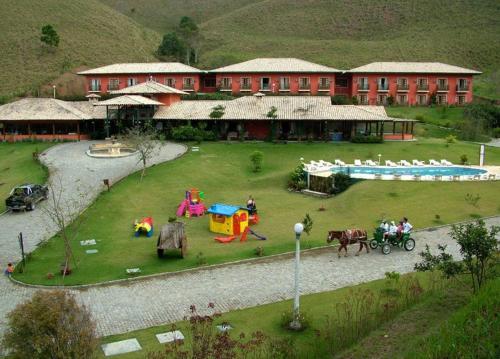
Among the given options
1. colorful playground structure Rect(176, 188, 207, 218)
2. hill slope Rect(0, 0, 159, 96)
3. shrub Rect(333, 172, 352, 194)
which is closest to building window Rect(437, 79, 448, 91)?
shrub Rect(333, 172, 352, 194)

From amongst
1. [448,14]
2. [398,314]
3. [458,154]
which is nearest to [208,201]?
[398,314]

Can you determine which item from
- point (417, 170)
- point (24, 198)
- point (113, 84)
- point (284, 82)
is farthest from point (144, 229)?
point (113, 84)

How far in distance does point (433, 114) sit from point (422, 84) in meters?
5.92

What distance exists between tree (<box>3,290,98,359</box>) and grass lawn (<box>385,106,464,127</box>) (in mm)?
49645

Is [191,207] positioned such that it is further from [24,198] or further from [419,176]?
[419,176]

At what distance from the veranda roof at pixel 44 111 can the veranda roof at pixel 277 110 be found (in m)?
7.45

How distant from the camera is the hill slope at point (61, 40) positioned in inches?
2982

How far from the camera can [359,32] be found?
98375mm

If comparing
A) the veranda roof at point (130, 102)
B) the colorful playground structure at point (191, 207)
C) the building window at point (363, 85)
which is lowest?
the colorful playground structure at point (191, 207)

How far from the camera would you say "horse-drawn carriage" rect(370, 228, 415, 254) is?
21.0 metres

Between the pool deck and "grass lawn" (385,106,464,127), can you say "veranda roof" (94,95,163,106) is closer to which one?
the pool deck

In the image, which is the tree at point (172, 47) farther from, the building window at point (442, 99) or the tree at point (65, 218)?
the tree at point (65, 218)

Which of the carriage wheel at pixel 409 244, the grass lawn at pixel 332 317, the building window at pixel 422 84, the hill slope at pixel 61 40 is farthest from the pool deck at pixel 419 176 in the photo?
the hill slope at pixel 61 40

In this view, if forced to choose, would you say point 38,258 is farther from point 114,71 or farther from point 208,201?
point 114,71
